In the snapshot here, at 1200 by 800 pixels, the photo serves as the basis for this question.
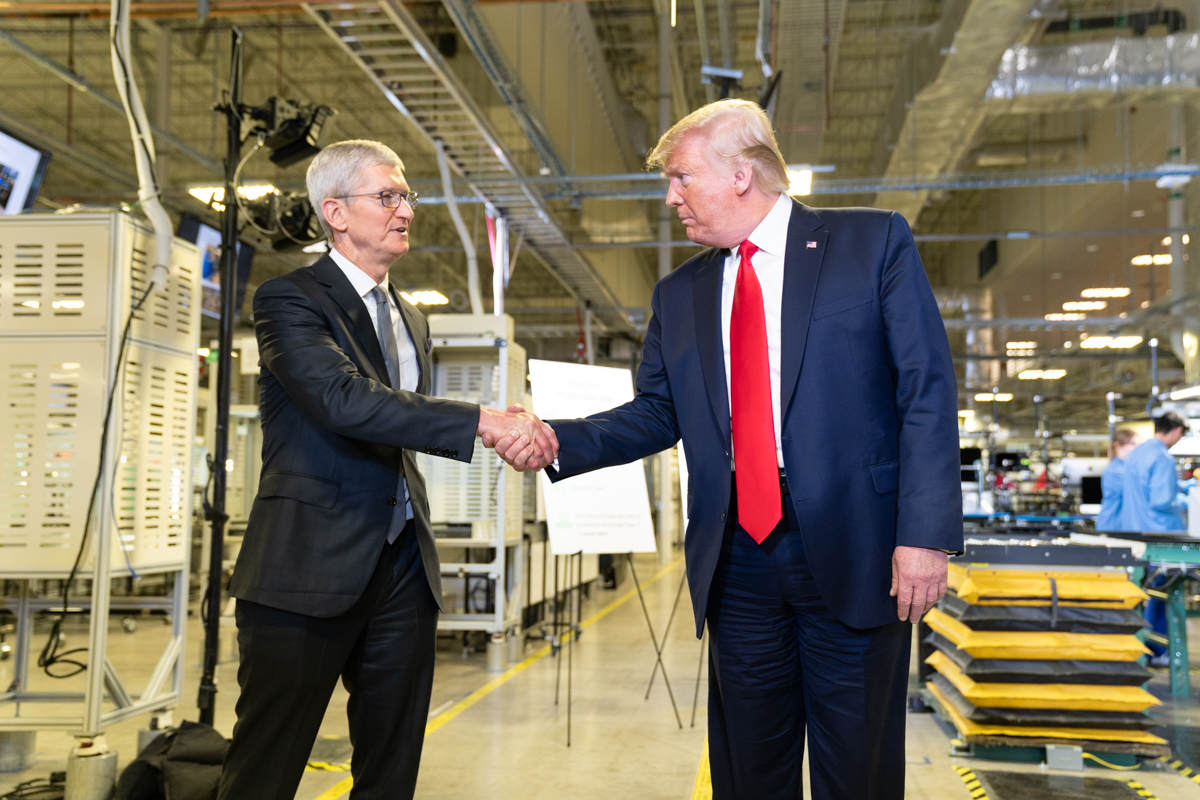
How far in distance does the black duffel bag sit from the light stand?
386mm

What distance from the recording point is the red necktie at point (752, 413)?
1.76 m

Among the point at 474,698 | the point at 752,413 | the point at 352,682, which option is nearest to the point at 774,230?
the point at 752,413

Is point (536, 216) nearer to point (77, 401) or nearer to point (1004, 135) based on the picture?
point (77, 401)

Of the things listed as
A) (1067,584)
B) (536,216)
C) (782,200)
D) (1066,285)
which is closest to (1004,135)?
(1066,285)

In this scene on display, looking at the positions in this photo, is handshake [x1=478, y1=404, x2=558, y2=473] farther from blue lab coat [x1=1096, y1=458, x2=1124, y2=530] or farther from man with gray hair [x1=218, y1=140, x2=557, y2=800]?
blue lab coat [x1=1096, y1=458, x2=1124, y2=530]

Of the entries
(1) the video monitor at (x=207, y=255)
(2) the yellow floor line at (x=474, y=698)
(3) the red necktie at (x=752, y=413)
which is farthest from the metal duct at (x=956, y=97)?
(1) the video monitor at (x=207, y=255)

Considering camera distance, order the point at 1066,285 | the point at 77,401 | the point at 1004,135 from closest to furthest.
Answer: the point at 77,401, the point at 1004,135, the point at 1066,285

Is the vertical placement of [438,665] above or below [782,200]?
below

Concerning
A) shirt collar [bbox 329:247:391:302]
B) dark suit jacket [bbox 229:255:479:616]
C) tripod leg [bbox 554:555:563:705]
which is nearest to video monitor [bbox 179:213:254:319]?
tripod leg [bbox 554:555:563:705]

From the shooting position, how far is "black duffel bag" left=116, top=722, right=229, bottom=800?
10.3ft

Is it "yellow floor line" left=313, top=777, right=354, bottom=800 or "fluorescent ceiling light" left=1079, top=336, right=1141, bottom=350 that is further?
"fluorescent ceiling light" left=1079, top=336, right=1141, bottom=350

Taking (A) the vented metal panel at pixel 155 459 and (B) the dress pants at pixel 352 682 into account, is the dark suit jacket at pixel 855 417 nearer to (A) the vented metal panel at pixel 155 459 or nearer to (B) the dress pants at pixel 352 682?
(B) the dress pants at pixel 352 682

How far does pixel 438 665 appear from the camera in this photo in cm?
650

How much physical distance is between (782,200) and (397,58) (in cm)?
503
